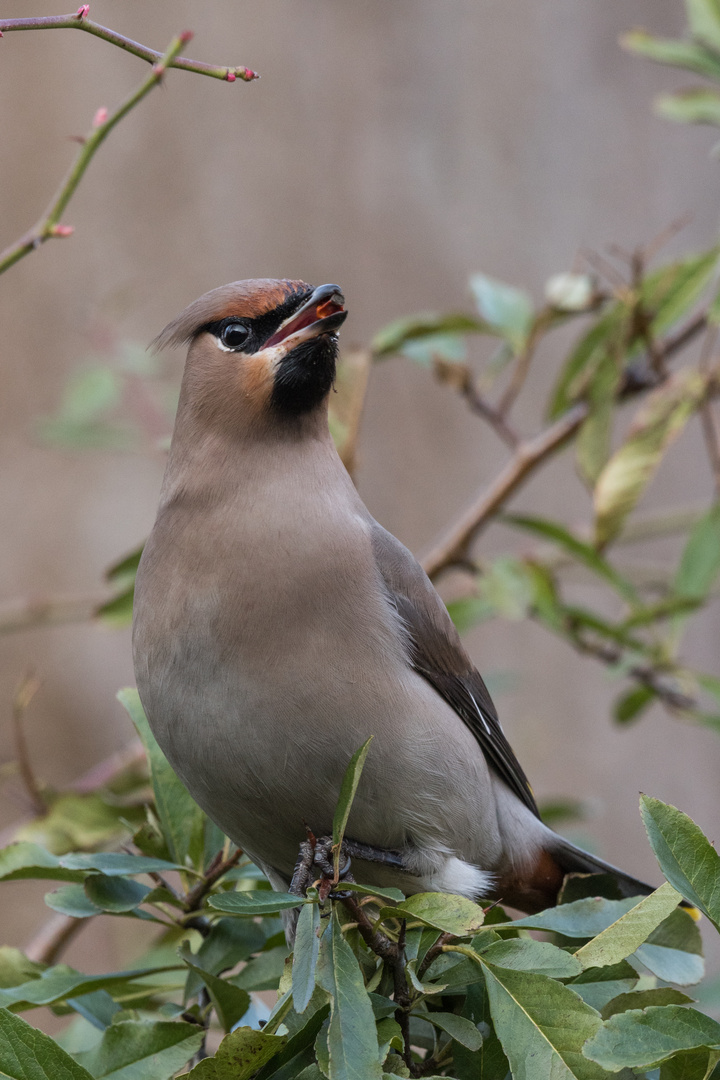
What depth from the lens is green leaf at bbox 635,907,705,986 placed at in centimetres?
179

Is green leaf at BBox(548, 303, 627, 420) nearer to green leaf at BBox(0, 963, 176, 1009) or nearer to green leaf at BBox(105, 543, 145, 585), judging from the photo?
green leaf at BBox(105, 543, 145, 585)

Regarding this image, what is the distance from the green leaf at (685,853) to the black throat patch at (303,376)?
46.5 inches

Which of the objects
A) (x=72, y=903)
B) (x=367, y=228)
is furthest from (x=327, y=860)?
(x=367, y=228)

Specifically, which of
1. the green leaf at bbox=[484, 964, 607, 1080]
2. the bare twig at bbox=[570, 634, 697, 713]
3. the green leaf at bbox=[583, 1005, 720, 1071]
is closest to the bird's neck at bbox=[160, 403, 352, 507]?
the green leaf at bbox=[484, 964, 607, 1080]

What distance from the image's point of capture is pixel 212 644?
209 cm

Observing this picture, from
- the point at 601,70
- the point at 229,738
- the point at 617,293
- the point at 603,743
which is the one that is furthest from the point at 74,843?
the point at 601,70

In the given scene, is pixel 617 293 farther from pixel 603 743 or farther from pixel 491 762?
pixel 603 743

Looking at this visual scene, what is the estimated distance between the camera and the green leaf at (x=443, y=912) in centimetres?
155

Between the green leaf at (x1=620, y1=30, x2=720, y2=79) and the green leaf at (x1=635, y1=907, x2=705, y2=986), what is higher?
the green leaf at (x1=620, y1=30, x2=720, y2=79)

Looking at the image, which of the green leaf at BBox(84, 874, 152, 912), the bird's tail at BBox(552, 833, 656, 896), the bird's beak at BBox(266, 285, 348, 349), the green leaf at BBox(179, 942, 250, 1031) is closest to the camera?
the green leaf at BBox(179, 942, 250, 1031)

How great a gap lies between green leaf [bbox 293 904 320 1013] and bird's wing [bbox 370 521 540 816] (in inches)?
36.1

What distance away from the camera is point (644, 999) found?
1656 mm

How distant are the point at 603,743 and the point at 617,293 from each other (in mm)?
5106

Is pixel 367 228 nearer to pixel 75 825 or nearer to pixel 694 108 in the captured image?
pixel 694 108
